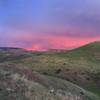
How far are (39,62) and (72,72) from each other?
1383 cm

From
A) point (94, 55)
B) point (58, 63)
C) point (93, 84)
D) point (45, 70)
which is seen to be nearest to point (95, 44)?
point (94, 55)

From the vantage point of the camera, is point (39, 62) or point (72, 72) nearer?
point (72, 72)

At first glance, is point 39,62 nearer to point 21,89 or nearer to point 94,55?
point 94,55

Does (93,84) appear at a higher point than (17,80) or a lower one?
lower

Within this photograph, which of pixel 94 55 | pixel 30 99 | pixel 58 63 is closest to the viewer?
pixel 30 99

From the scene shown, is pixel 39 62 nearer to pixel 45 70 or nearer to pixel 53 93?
pixel 45 70

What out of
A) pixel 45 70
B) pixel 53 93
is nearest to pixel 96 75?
pixel 45 70

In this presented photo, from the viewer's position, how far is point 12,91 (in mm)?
21328

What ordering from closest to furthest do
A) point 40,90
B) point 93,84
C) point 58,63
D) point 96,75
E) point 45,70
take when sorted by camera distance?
point 40,90
point 93,84
point 96,75
point 45,70
point 58,63

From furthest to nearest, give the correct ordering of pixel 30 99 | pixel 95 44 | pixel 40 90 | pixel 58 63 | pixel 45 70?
1. pixel 95 44
2. pixel 58 63
3. pixel 45 70
4. pixel 40 90
5. pixel 30 99

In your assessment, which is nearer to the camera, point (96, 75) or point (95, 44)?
point (96, 75)

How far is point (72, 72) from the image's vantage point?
193 feet

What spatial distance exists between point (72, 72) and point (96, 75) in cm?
473

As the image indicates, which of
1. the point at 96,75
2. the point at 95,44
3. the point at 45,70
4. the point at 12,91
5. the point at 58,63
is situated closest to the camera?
the point at 12,91
